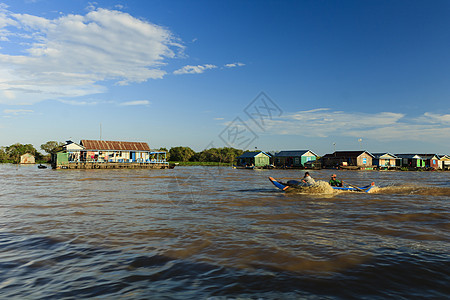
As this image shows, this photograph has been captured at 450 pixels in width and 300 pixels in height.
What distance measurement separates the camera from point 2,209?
38.2 ft

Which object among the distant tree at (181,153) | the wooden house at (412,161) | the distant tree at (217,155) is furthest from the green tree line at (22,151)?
the wooden house at (412,161)

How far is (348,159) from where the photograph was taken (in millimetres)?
66938

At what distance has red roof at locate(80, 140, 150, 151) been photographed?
55.1 metres

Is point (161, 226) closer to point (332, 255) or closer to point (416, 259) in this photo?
point (332, 255)

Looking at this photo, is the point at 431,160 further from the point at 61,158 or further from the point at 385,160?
the point at 61,158

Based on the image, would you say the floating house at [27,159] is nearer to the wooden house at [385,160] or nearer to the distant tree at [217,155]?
the distant tree at [217,155]

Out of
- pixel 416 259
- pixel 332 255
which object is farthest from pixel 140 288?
pixel 416 259

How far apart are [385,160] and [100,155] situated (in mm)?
63920

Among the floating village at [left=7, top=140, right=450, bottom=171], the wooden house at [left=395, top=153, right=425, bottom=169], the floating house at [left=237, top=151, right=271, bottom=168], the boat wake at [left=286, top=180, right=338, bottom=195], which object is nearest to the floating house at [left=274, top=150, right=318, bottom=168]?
the floating village at [left=7, top=140, right=450, bottom=171]

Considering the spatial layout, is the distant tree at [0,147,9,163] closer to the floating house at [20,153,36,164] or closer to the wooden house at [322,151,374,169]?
the floating house at [20,153,36,164]

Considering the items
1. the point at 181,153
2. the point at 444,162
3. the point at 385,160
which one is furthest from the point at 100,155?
the point at 444,162

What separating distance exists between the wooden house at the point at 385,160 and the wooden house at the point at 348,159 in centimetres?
154

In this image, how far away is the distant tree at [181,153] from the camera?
100188mm

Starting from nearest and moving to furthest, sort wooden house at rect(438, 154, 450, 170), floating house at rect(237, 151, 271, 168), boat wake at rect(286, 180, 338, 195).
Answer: boat wake at rect(286, 180, 338, 195)
floating house at rect(237, 151, 271, 168)
wooden house at rect(438, 154, 450, 170)
